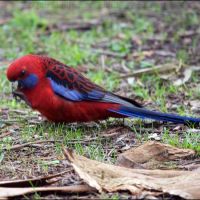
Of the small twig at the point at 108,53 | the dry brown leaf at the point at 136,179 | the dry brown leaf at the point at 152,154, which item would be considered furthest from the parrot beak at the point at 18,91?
the small twig at the point at 108,53

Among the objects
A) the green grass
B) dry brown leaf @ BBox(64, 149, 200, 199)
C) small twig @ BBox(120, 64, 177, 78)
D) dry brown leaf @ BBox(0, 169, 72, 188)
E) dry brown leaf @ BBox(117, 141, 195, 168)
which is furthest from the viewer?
small twig @ BBox(120, 64, 177, 78)

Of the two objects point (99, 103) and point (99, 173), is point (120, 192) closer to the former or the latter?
point (99, 173)

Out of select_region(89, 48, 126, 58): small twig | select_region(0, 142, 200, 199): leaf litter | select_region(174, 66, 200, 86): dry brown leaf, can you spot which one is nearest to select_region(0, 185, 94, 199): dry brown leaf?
select_region(0, 142, 200, 199): leaf litter

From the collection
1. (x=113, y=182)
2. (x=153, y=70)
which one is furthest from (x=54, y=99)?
(x=153, y=70)

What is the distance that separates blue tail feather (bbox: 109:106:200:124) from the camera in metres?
4.75

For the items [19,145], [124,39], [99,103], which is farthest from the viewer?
[124,39]

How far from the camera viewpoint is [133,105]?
4945 millimetres

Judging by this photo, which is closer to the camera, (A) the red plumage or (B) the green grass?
(B) the green grass

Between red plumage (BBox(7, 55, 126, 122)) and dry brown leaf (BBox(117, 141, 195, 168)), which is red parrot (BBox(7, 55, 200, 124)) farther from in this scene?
dry brown leaf (BBox(117, 141, 195, 168))

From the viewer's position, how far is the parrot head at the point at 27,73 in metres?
4.95

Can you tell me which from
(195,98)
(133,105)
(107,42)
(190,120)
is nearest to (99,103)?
(133,105)

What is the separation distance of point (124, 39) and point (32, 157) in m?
4.02

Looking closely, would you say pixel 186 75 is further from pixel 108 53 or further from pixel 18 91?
pixel 18 91

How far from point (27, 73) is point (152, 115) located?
107 centimetres
